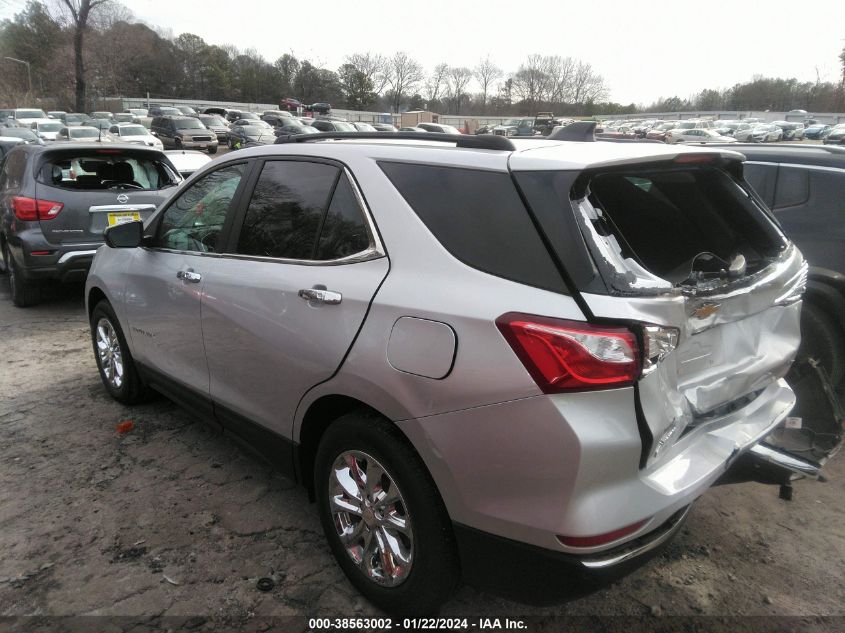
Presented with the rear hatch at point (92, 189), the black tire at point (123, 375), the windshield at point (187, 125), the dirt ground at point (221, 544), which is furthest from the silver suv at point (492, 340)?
the windshield at point (187, 125)

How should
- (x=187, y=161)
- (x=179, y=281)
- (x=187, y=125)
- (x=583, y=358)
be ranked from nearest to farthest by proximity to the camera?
(x=583, y=358) < (x=179, y=281) < (x=187, y=161) < (x=187, y=125)

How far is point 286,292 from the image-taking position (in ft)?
8.41

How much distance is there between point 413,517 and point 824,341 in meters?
3.18

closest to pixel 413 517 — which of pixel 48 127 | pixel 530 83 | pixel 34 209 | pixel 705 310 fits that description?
pixel 705 310

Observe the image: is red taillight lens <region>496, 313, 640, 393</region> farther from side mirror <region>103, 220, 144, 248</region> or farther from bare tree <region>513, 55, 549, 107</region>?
bare tree <region>513, 55, 549, 107</region>

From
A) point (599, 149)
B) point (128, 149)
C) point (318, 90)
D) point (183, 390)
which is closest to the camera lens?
point (599, 149)

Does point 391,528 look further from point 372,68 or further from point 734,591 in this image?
point 372,68

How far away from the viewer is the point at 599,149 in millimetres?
2193

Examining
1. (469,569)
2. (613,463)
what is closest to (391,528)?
(469,569)

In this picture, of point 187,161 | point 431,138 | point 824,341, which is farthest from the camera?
point 187,161

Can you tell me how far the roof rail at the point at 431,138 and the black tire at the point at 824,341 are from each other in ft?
9.17

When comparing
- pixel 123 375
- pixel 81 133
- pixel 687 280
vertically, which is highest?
pixel 81 133

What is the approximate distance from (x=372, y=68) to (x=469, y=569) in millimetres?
103380

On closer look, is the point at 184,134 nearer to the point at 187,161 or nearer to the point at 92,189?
the point at 187,161
